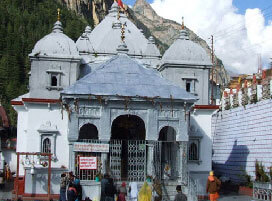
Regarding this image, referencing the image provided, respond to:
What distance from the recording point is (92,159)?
22.5 meters

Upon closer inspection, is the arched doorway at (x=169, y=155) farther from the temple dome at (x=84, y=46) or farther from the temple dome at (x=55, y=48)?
the temple dome at (x=84, y=46)

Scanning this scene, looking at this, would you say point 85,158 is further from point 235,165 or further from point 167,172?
point 235,165

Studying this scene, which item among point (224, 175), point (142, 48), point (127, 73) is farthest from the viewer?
point (224, 175)

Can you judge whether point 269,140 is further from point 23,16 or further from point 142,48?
point 23,16

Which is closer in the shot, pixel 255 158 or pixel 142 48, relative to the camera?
pixel 255 158

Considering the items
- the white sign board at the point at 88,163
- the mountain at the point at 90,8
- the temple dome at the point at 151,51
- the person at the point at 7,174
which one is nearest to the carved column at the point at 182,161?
the white sign board at the point at 88,163

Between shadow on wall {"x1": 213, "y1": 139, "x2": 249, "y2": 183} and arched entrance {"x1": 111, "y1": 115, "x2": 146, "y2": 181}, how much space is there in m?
7.23

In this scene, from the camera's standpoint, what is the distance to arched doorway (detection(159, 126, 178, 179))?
81.4 ft

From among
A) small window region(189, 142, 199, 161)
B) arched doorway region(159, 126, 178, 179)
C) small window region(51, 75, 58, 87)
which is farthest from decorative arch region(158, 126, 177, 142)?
small window region(51, 75, 58, 87)

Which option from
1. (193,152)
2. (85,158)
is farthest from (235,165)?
(85,158)

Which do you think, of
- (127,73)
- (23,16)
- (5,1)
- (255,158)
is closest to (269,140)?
(255,158)

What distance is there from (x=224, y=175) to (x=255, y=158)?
5.77 metres

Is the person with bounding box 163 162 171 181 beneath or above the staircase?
above

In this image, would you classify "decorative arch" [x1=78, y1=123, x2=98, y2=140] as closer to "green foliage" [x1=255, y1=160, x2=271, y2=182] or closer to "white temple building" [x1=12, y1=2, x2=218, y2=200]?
"white temple building" [x1=12, y1=2, x2=218, y2=200]
